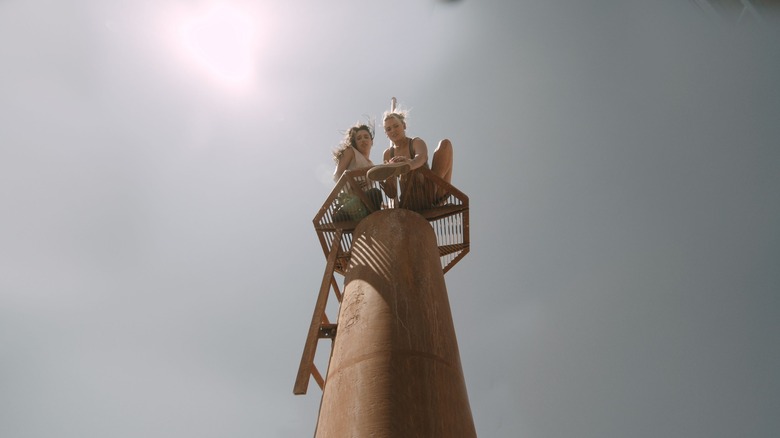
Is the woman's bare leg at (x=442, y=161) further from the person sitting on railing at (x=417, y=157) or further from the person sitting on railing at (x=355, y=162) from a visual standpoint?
the person sitting on railing at (x=355, y=162)

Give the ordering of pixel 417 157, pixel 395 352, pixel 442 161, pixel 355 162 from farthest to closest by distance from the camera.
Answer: pixel 355 162 < pixel 442 161 < pixel 417 157 < pixel 395 352

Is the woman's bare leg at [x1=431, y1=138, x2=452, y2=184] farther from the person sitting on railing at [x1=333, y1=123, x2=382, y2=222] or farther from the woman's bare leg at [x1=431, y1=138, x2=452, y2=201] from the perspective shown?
the person sitting on railing at [x1=333, y1=123, x2=382, y2=222]

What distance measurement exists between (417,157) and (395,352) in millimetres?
3551

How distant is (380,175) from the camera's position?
6098mm

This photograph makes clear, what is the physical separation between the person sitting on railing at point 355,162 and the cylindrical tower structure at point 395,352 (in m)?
1.17

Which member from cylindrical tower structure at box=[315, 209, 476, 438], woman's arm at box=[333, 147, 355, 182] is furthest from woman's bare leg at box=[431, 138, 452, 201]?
cylindrical tower structure at box=[315, 209, 476, 438]

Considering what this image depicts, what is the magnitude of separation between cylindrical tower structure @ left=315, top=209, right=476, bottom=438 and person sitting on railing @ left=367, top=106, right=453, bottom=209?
3.86 ft

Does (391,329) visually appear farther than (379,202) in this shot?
No

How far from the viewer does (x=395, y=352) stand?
439 centimetres

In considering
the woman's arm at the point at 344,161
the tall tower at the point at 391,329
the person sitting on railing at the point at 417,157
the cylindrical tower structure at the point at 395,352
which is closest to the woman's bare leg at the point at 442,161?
the person sitting on railing at the point at 417,157

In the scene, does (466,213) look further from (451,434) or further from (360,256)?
(451,434)

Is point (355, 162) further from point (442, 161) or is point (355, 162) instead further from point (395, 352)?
point (395, 352)

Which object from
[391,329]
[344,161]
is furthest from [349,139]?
[391,329]

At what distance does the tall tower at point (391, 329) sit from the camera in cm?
392
